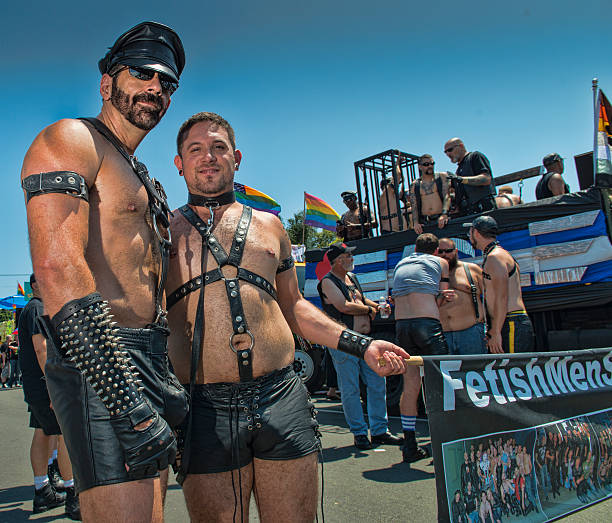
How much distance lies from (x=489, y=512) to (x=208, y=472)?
156cm

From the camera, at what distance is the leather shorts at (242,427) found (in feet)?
6.35

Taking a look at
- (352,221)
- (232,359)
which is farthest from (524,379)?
(352,221)

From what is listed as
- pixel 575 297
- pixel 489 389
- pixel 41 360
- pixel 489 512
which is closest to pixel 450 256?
pixel 575 297

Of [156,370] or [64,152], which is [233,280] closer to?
[156,370]

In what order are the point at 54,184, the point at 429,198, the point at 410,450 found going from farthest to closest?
1. the point at 429,198
2. the point at 410,450
3. the point at 54,184

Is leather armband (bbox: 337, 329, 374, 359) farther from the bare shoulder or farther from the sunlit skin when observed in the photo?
the bare shoulder

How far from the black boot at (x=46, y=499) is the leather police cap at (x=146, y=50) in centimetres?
382

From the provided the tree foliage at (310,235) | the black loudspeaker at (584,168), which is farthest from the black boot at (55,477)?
the tree foliage at (310,235)

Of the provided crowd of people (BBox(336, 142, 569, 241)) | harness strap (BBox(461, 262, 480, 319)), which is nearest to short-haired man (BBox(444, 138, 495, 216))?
crowd of people (BBox(336, 142, 569, 241))

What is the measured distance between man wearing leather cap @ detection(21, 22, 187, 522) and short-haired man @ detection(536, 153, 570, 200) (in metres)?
6.61

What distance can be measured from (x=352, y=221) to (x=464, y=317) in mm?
5545

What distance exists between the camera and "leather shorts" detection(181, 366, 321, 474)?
1937 millimetres

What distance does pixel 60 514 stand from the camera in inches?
161

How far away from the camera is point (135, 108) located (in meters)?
1.87
